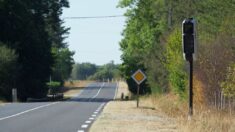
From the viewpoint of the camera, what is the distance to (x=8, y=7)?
72.0 metres

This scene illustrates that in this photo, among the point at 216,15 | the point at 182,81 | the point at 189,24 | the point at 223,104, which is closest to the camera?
the point at 189,24

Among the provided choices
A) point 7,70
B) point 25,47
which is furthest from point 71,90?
point 7,70

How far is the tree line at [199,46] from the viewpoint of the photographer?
95.4 feet

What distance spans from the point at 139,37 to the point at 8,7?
49.3ft

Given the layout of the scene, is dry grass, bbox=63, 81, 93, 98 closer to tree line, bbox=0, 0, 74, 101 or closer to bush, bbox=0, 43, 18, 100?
tree line, bbox=0, 0, 74, 101

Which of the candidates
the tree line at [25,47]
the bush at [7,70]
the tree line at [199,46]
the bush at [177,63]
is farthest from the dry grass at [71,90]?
the bush at [177,63]

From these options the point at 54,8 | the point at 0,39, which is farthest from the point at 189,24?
the point at 54,8

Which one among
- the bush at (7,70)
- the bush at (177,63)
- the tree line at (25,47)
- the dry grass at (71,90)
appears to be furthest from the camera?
the dry grass at (71,90)

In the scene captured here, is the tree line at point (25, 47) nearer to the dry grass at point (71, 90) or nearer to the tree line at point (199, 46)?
the tree line at point (199, 46)

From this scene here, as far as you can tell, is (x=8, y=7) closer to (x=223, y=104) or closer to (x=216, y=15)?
(x=216, y=15)

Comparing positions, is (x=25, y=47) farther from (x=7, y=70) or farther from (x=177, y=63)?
(x=177, y=63)

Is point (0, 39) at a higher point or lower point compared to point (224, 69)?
higher

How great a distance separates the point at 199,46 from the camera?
Answer: 3200 centimetres

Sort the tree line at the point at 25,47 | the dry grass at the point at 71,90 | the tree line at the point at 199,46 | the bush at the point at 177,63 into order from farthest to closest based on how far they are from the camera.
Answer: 1. the dry grass at the point at 71,90
2. the tree line at the point at 25,47
3. the bush at the point at 177,63
4. the tree line at the point at 199,46
